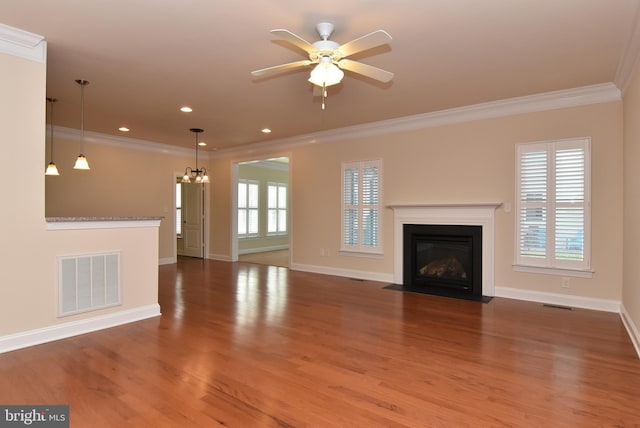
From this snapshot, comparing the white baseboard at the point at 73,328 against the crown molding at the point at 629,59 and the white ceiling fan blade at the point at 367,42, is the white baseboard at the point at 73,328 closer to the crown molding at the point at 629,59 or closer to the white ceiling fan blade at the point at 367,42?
the white ceiling fan blade at the point at 367,42

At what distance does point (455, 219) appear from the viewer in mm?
5426

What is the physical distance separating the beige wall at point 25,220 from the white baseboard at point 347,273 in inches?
164

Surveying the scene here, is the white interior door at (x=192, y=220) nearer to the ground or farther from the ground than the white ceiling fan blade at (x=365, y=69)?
nearer to the ground

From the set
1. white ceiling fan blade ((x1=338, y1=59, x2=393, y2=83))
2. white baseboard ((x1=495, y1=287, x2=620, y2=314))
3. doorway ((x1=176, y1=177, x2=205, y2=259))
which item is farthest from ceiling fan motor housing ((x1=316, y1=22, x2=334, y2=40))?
doorway ((x1=176, y1=177, x2=205, y2=259))

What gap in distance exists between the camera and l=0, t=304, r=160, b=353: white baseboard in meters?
3.12

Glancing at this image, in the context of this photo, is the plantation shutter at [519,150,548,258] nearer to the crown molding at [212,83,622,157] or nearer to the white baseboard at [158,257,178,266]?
the crown molding at [212,83,622,157]

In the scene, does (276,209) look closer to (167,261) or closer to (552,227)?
(167,261)

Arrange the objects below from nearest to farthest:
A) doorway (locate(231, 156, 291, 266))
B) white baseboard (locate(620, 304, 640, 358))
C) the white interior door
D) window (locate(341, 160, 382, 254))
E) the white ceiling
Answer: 1. the white ceiling
2. white baseboard (locate(620, 304, 640, 358))
3. window (locate(341, 160, 382, 254))
4. the white interior door
5. doorway (locate(231, 156, 291, 266))

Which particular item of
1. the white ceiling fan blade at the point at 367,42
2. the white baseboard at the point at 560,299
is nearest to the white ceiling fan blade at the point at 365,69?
the white ceiling fan blade at the point at 367,42

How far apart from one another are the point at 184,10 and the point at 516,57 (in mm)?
3019

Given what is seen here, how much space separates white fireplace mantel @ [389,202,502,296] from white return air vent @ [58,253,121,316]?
3988mm

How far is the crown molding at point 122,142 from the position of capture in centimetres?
669

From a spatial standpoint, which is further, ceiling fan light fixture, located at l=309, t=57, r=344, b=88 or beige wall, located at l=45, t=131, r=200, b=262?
beige wall, located at l=45, t=131, r=200, b=262

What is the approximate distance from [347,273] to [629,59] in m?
4.70
